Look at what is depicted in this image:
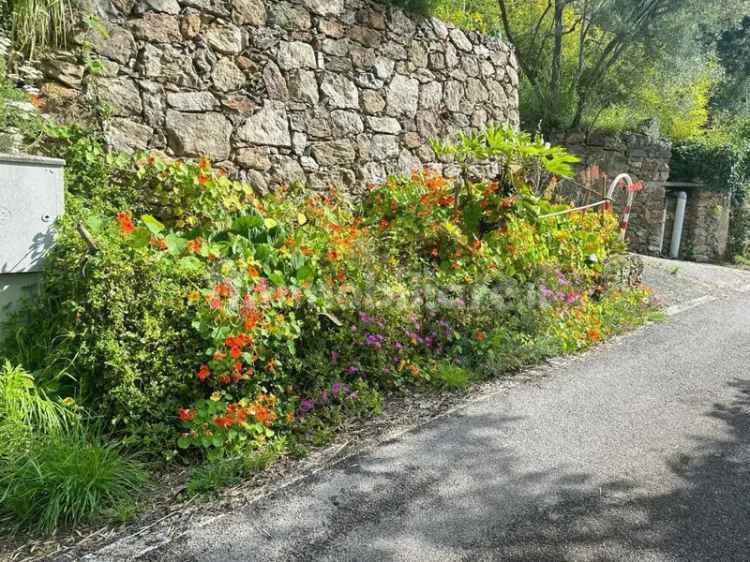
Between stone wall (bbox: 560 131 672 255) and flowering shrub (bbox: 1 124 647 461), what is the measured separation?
5.81m

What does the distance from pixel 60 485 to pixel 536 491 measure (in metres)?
2.06

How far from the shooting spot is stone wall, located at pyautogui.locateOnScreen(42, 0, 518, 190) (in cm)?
491

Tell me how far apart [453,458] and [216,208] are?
2377mm

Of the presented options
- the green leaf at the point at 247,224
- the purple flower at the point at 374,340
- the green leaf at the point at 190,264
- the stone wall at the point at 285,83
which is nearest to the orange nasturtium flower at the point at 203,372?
the green leaf at the point at 190,264

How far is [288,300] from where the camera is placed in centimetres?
356

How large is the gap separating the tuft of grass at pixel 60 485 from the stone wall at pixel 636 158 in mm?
10342

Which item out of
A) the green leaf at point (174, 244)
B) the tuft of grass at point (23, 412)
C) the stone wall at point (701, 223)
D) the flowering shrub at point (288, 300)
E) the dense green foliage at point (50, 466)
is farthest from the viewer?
the stone wall at point (701, 223)

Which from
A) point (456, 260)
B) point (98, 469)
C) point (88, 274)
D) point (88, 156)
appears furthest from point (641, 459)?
point (88, 156)

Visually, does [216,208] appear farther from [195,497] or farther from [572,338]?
[572,338]

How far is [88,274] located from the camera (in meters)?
3.31

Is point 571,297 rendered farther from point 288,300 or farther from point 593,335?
point 288,300

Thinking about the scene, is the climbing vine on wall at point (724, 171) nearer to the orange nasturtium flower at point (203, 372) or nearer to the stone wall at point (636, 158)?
the stone wall at point (636, 158)

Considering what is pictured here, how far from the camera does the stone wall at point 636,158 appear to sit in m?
11.5

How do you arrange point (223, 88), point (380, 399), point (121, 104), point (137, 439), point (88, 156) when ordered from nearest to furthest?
point (137, 439) < point (380, 399) < point (88, 156) < point (121, 104) < point (223, 88)
